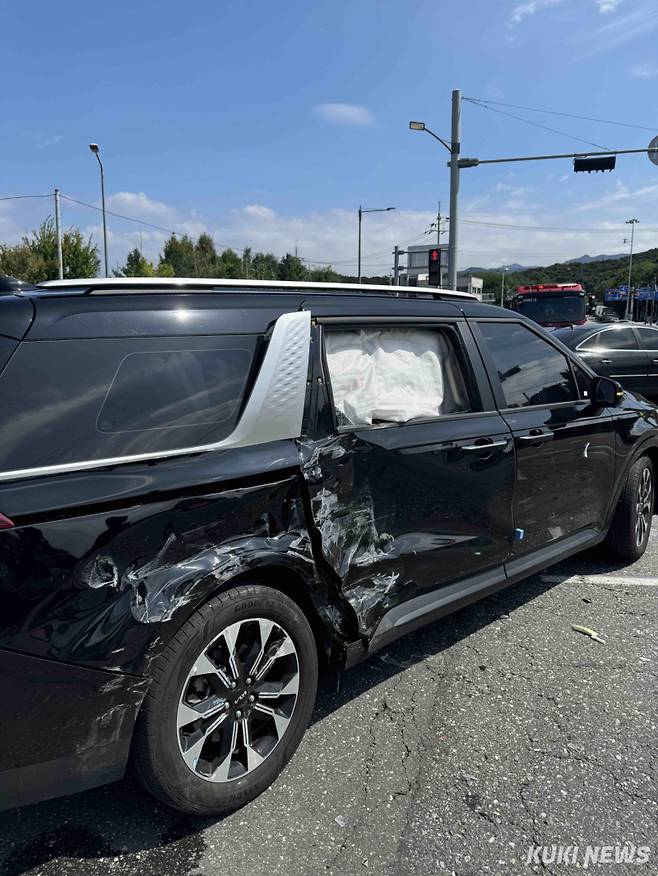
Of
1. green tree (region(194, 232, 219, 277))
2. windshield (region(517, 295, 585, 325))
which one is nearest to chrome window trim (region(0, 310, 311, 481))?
windshield (region(517, 295, 585, 325))

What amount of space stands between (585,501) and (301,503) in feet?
7.47

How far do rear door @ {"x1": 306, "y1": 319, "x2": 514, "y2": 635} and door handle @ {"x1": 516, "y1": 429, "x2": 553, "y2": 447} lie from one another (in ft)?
0.43

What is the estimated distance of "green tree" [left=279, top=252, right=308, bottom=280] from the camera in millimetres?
67688

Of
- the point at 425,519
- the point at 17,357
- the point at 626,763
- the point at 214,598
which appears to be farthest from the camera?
the point at 425,519

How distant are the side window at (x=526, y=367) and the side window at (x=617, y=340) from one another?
9.56 metres

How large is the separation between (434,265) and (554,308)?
611 centimetres

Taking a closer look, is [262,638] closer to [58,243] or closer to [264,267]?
[58,243]

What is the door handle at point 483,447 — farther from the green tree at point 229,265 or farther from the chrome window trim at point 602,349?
the green tree at point 229,265

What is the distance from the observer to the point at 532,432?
346 cm

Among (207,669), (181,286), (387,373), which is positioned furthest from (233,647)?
(387,373)

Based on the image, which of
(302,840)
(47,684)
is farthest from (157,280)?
(302,840)

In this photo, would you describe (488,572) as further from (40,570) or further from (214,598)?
(40,570)

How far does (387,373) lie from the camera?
9.93 ft

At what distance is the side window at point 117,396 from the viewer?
1.84m
